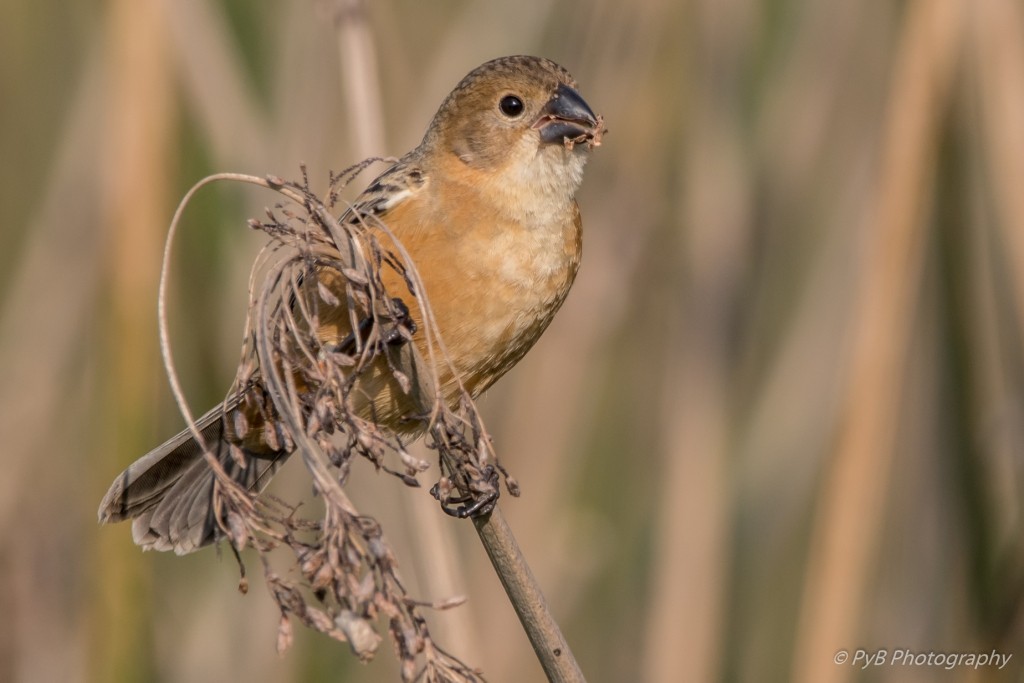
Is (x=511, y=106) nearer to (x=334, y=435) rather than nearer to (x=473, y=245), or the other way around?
(x=473, y=245)

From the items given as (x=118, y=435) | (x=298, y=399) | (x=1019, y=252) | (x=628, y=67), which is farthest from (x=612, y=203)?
(x=298, y=399)

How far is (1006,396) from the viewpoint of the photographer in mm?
2816

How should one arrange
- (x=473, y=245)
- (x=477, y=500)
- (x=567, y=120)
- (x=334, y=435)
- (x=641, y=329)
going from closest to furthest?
(x=334, y=435)
(x=477, y=500)
(x=473, y=245)
(x=567, y=120)
(x=641, y=329)

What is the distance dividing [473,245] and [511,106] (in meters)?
0.41

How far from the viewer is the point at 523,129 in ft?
8.93

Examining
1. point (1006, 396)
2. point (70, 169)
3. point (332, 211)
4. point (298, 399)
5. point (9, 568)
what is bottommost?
point (9, 568)

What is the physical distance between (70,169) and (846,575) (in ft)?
7.34


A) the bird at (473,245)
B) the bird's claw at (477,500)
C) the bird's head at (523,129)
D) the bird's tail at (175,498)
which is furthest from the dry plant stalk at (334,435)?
the bird's head at (523,129)

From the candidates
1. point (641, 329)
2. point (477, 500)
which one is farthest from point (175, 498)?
point (641, 329)

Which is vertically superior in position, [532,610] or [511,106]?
[511,106]

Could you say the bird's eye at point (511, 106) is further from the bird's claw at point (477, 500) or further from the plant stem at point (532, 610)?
the plant stem at point (532, 610)

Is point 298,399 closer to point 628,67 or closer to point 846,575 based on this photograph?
point 846,575

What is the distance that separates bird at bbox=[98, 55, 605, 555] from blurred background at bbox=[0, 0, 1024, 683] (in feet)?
0.48

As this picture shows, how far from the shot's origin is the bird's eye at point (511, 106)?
273cm
